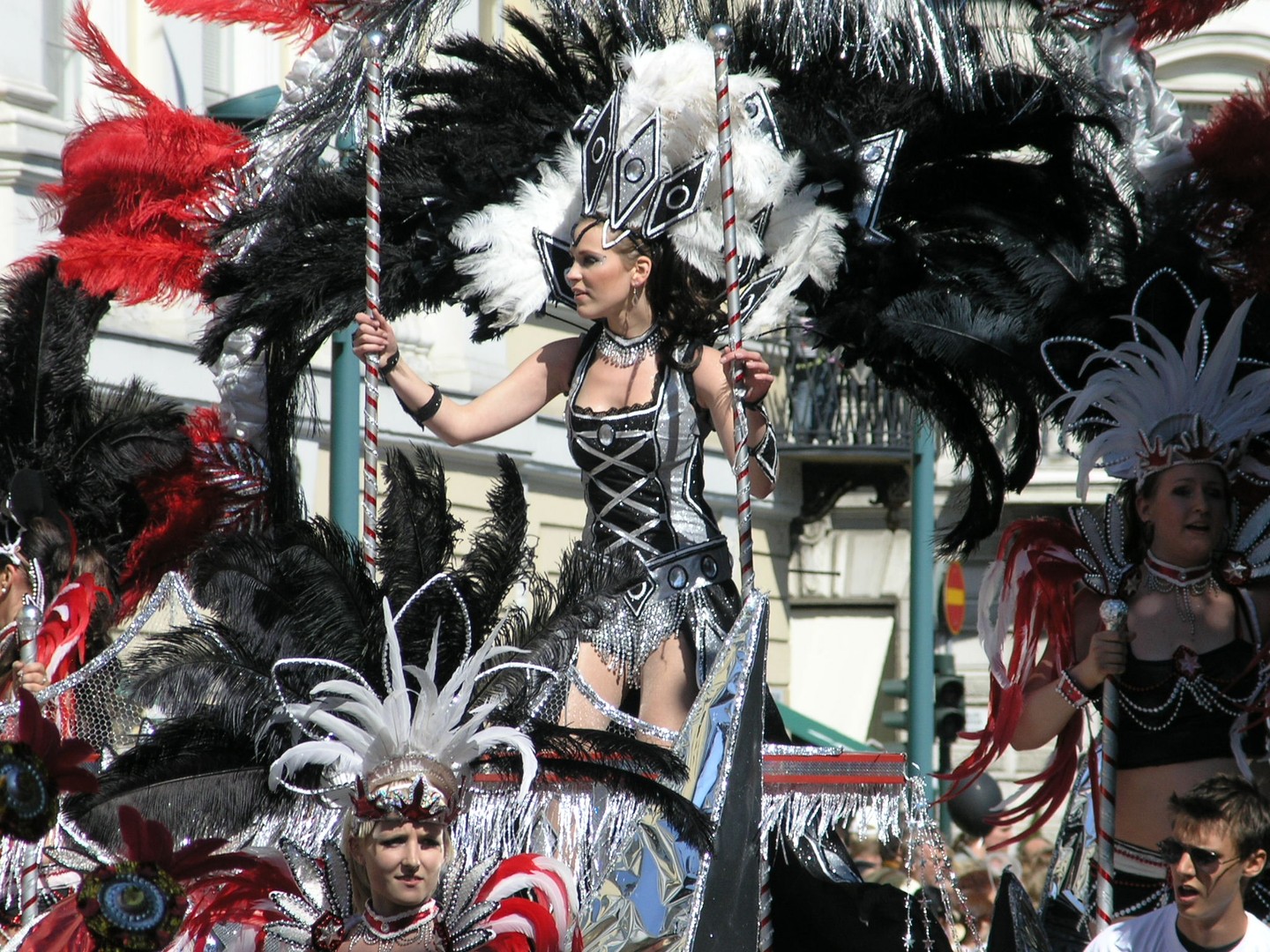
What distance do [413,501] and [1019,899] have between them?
174cm

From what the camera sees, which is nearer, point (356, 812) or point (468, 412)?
point (356, 812)

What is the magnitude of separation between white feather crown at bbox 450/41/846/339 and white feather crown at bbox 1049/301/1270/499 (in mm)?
883

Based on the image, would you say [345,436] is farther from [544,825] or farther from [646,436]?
[544,825]

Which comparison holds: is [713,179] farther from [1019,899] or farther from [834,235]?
[1019,899]

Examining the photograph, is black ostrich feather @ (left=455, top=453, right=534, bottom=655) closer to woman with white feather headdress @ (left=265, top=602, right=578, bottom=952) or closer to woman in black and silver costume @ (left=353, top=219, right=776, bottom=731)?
woman with white feather headdress @ (left=265, top=602, right=578, bottom=952)

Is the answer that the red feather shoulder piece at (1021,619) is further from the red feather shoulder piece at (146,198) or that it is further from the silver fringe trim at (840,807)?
the red feather shoulder piece at (146,198)

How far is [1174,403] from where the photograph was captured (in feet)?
16.6

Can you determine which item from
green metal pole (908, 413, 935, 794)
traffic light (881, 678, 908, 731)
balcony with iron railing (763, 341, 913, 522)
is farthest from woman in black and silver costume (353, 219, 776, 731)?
A: balcony with iron railing (763, 341, 913, 522)

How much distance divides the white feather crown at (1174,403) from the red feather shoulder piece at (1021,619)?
243 mm

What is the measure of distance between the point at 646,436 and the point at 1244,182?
1.81 m

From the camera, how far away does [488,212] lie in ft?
19.1

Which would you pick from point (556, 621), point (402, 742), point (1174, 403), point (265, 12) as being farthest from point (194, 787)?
point (265, 12)

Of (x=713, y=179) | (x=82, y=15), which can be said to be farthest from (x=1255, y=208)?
(x=82, y=15)

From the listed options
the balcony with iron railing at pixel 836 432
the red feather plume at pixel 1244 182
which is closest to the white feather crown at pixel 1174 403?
the red feather plume at pixel 1244 182
